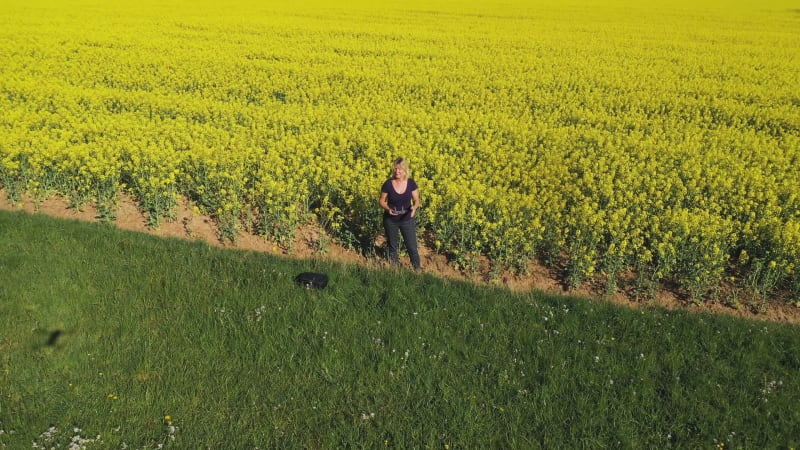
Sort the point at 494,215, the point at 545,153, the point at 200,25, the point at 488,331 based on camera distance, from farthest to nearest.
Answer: the point at 200,25 → the point at 545,153 → the point at 494,215 → the point at 488,331

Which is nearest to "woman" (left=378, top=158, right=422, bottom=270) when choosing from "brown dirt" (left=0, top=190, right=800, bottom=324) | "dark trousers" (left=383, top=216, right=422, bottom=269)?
"dark trousers" (left=383, top=216, right=422, bottom=269)

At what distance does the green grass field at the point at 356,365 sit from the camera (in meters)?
4.19

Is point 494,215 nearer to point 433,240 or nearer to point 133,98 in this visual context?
point 433,240

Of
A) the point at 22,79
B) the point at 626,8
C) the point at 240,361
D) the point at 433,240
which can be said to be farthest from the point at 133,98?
the point at 626,8

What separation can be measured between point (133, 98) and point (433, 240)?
1041 centimetres

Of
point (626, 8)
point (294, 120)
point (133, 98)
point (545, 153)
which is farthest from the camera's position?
point (626, 8)

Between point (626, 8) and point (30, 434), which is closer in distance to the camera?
point (30, 434)

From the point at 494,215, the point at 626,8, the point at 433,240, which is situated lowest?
the point at 433,240

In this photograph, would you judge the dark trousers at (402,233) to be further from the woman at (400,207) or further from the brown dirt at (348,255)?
the brown dirt at (348,255)

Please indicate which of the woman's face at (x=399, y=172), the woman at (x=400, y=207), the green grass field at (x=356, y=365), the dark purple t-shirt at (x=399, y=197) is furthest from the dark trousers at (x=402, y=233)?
the green grass field at (x=356, y=365)

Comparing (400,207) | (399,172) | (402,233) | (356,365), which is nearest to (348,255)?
(402,233)

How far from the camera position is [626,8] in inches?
1677

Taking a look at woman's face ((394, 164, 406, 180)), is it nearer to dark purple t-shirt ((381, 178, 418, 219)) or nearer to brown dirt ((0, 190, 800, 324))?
dark purple t-shirt ((381, 178, 418, 219))

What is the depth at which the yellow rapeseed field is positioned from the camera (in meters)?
8.20
